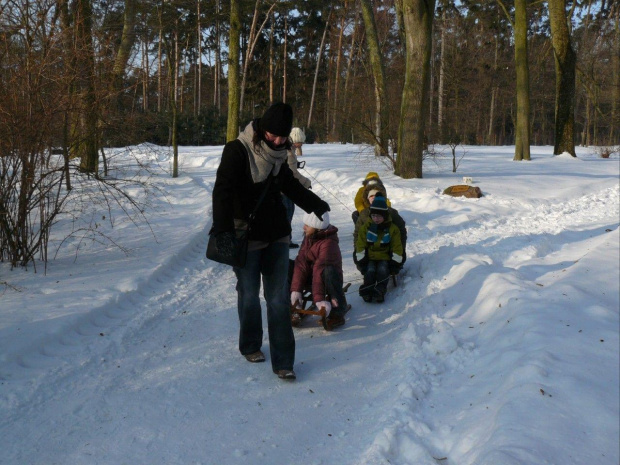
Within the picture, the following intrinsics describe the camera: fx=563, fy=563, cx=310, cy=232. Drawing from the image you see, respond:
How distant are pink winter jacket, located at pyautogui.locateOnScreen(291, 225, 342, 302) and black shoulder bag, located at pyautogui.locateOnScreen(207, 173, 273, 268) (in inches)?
65.0

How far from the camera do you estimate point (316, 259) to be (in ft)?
19.2

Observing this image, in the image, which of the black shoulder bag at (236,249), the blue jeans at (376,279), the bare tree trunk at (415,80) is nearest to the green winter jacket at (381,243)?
the blue jeans at (376,279)

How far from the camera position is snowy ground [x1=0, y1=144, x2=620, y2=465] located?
11.0 ft

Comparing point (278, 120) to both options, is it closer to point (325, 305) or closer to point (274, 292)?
point (274, 292)

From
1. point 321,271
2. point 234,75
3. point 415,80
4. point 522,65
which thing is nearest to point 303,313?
point 321,271

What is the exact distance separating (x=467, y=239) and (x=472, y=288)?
336cm

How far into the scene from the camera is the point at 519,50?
20.9 metres

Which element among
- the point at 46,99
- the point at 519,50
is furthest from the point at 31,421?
the point at 519,50

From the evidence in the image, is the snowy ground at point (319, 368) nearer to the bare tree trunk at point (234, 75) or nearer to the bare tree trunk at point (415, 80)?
the bare tree trunk at point (415, 80)

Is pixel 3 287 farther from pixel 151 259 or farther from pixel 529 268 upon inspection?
pixel 529 268

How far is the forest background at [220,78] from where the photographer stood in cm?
605

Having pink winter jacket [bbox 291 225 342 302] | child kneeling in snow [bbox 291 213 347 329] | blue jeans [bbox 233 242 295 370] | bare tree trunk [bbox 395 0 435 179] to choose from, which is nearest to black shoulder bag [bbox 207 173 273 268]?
blue jeans [bbox 233 242 295 370]

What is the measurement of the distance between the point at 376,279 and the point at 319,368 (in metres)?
2.01

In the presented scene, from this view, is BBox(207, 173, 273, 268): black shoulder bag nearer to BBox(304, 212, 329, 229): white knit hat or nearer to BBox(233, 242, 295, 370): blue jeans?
BBox(233, 242, 295, 370): blue jeans
